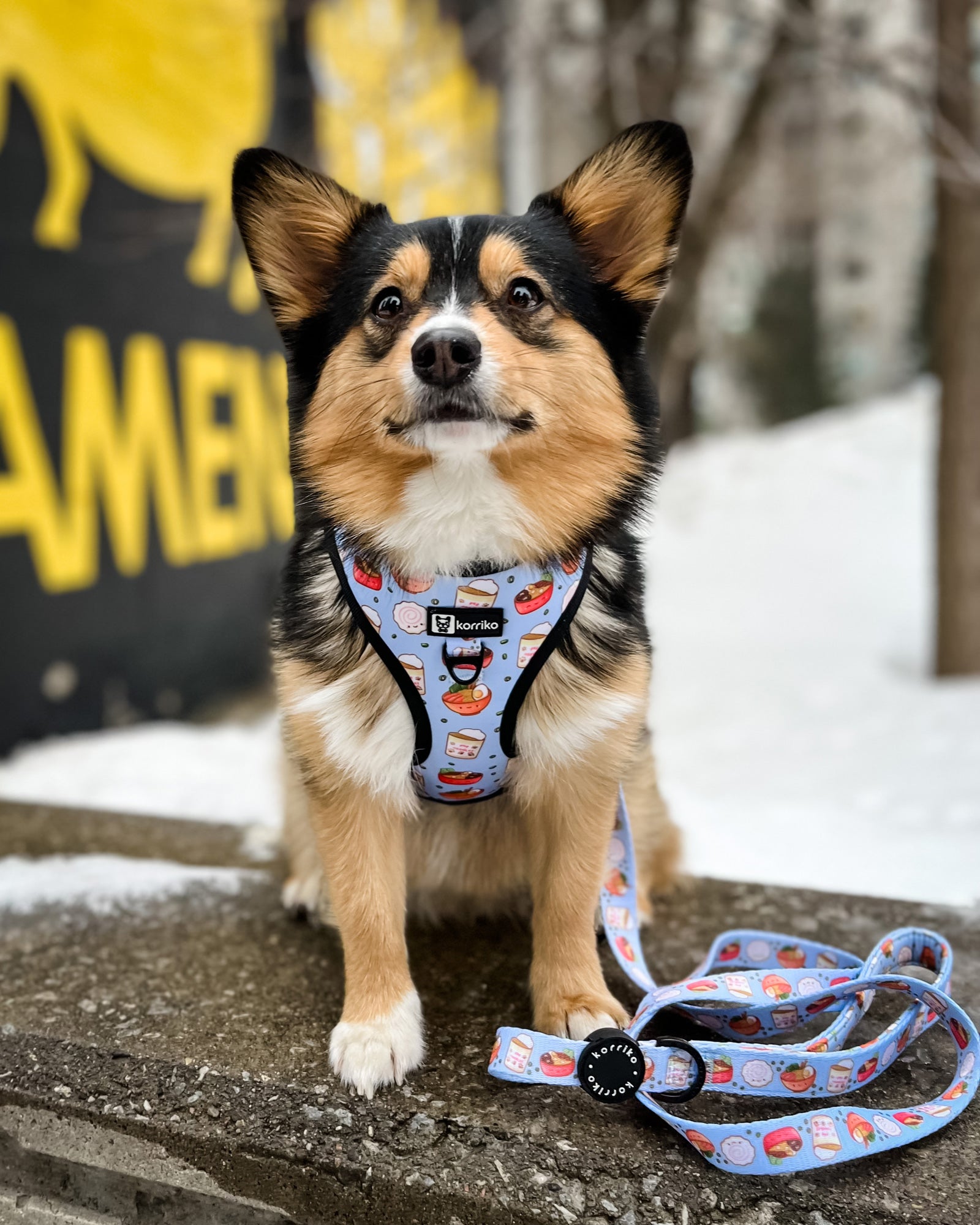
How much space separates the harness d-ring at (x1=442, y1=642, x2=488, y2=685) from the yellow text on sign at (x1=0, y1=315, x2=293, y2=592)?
235 cm

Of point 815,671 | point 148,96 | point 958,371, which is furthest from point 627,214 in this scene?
point 815,671

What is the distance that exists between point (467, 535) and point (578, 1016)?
2.88 ft

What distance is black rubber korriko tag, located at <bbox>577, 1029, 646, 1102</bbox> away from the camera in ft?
4.97

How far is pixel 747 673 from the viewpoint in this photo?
6.31 m

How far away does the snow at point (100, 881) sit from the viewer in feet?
7.77

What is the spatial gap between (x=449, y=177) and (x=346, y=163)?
4.55 feet

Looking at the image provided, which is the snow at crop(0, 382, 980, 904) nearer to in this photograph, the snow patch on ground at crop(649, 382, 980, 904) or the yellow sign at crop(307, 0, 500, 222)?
the snow patch on ground at crop(649, 382, 980, 904)

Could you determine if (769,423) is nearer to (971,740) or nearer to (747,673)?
(747,673)

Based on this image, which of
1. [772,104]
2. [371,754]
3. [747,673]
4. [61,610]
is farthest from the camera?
[772,104]

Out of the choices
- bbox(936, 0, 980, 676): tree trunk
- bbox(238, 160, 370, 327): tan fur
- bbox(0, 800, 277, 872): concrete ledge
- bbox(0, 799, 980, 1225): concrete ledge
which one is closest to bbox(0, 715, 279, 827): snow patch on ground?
bbox(0, 800, 277, 872): concrete ledge

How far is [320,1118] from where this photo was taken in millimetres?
1576

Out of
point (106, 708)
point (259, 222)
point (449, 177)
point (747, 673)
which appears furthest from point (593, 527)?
point (449, 177)

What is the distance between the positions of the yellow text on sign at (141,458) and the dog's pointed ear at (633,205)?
227 cm

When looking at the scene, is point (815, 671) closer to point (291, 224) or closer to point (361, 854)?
point (361, 854)
